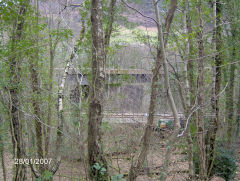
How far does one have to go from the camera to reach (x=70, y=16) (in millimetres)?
5383

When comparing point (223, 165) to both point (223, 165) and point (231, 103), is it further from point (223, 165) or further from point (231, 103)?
point (231, 103)

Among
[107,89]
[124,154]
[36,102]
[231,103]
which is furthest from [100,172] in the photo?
[231,103]

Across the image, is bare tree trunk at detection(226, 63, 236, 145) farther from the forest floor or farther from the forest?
the forest floor

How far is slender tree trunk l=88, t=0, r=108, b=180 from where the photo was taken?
3.45 metres

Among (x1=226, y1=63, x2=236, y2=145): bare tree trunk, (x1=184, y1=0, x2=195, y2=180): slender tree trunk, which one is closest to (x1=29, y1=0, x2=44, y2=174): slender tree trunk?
(x1=184, y1=0, x2=195, y2=180): slender tree trunk

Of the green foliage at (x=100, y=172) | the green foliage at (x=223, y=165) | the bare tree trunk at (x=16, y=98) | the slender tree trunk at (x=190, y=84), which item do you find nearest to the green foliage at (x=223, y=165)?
the green foliage at (x=223, y=165)

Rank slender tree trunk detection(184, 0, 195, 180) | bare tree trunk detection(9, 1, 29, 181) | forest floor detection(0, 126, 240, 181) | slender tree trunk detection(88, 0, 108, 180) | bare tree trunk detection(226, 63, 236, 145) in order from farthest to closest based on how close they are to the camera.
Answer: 1. bare tree trunk detection(226, 63, 236, 145)
2. slender tree trunk detection(184, 0, 195, 180)
3. forest floor detection(0, 126, 240, 181)
4. slender tree trunk detection(88, 0, 108, 180)
5. bare tree trunk detection(9, 1, 29, 181)

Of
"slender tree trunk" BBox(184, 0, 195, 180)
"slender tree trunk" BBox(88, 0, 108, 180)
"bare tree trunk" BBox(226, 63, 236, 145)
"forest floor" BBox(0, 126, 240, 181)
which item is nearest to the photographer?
"slender tree trunk" BBox(88, 0, 108, 180)

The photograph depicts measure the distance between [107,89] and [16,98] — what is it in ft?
6.98

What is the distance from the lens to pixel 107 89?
5.23 metres

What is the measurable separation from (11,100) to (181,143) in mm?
3678

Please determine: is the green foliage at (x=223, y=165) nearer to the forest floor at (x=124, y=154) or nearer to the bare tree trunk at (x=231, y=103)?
the forest floor at (x=124, y=154)

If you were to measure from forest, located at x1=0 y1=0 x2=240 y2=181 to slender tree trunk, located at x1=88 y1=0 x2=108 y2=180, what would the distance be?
0.02m

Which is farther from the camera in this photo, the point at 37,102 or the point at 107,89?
the point at 107,89
